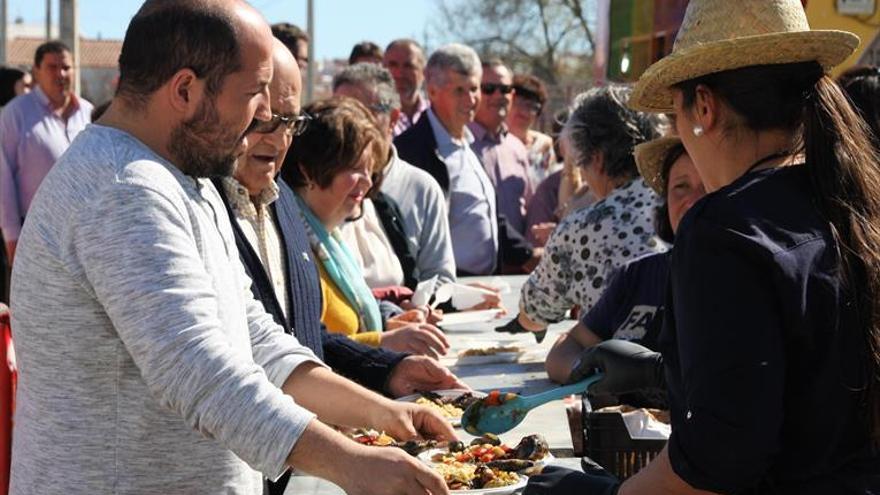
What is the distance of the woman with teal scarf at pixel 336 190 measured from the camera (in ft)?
14.2

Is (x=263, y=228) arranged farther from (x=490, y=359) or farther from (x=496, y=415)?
(x=490, y=359)

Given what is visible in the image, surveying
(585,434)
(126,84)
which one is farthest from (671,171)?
(126,84)

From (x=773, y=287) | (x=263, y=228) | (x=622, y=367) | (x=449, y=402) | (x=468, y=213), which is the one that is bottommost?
(x=468, y=213)

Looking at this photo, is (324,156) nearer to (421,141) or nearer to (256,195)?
(256,195)

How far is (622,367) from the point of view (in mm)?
2750

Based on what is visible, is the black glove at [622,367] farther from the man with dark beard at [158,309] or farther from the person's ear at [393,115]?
the person's ear at [393,115]

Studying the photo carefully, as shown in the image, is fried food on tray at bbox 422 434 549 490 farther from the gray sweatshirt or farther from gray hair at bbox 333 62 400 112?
gray hair at bbox 333 62 400 112

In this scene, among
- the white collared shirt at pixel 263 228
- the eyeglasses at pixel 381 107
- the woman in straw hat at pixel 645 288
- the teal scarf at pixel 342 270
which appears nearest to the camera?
the white collared shirt at pixel 263 228

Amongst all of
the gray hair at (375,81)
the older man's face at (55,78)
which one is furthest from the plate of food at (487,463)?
the older man's face at (55,78)

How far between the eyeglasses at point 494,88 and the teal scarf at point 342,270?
4.84 m

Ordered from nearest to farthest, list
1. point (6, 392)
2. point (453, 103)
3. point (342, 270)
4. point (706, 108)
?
point (706, 108)
point (6, 392)
point (342, 270)
point (453, 103)

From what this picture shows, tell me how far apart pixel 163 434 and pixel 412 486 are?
0.43 m

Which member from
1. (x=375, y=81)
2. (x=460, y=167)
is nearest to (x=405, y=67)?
(x=460, y=167)

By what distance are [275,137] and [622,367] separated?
48.9 inches
